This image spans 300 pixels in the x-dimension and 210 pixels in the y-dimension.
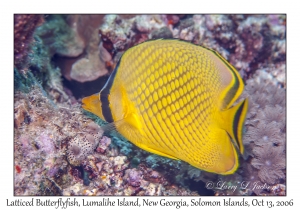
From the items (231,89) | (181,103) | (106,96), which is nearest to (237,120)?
(231,89)

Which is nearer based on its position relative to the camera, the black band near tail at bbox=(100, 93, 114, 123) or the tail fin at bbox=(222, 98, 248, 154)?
the tail fin at bbox=(222, 98, 248, 154)

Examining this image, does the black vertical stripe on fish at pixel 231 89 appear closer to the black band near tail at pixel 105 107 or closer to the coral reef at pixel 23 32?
the black band near tail at pixel 105 107

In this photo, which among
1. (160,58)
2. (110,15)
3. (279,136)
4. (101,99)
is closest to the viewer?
(160,58)

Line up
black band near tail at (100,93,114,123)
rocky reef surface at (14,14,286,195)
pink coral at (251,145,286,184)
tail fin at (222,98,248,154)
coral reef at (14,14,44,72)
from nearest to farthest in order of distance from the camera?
tail fin at (222,98,248,154) < black band near tail at (100,93,114,123) < coral reef at (14,14,44,72) < rocky reef surface at (14,14,286,195) < pink coral at (251,145,286,184)

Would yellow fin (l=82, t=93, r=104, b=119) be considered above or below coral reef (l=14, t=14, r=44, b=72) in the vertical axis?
below

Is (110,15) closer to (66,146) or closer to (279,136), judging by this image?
(66,146)

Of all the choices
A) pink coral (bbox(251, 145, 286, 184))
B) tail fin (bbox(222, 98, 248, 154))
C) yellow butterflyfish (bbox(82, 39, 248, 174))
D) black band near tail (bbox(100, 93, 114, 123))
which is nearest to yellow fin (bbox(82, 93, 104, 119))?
black band near tail (bbox(100, 93, 114, 123))

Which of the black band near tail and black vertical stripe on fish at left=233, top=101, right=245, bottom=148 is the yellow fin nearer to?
the black band near tail

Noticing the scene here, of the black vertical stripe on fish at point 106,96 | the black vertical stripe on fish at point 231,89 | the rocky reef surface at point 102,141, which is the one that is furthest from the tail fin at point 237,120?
the rocky reef surface at point 102,141
